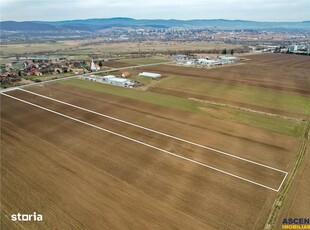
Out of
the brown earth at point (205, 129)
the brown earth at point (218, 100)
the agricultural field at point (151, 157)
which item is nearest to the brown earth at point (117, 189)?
the agricultural field at point (151, 157)

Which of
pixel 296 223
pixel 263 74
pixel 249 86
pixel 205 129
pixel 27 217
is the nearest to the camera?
pixel 296 223

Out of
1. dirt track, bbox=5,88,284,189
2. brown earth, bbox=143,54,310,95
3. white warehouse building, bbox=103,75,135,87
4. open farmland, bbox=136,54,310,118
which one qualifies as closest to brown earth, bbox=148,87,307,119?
open farmland, bbox=136,54,310,118

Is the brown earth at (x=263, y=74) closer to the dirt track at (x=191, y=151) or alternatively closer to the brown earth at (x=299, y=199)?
the brown earth at (x=299, y=199)

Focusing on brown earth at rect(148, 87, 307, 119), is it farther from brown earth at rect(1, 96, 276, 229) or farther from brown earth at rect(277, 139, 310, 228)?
brown earth at rect(1, 96, 276, 229)

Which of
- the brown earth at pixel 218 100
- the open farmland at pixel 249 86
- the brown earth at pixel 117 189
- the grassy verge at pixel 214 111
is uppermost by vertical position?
the open farmland at pixel 249 86

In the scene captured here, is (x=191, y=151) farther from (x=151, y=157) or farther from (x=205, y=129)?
(x=205, y=129)

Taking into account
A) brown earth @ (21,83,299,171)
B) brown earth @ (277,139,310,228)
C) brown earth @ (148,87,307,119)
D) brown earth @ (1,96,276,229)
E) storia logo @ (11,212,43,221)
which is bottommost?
storia logo @ (11,212,43,221)

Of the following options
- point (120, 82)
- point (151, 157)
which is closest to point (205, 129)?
point (151, 157)
